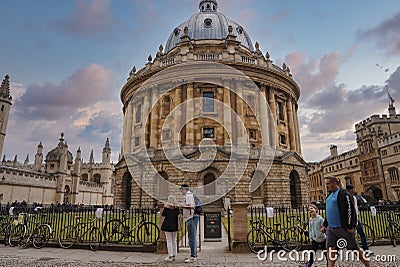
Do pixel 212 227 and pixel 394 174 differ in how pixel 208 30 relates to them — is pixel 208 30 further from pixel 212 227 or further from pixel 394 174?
pixel 394 174

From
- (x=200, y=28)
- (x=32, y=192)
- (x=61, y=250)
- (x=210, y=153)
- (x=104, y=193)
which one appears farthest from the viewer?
(x=104, y=193)

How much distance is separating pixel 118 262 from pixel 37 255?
10.4 ft

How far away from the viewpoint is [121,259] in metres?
8.86

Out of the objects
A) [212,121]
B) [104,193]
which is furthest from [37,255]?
[104,193]

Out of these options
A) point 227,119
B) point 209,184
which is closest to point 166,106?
point 227,119

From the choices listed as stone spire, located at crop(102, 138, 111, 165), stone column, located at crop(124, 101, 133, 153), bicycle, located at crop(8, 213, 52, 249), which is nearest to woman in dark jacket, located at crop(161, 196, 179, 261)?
bicycle, located at crop(8, 213, 52, 249)

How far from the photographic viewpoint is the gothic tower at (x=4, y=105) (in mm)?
36531

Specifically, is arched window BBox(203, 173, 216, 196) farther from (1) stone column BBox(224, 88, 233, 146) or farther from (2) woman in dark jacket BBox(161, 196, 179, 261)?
(2) woman in dark jacket BBox(161, 196, 179, 261)

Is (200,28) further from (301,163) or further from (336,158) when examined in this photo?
(336,158)

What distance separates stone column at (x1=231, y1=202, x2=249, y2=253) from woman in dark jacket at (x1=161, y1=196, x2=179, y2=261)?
213cm

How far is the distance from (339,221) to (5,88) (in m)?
44.4

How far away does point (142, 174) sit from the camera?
1121 inches

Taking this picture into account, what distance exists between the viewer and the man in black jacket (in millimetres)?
5590

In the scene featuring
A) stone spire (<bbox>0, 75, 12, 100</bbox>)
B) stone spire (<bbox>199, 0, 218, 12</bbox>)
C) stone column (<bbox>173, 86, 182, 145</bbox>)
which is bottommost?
stone column (<bbox>173, 86, 182, 145</bbox>)
